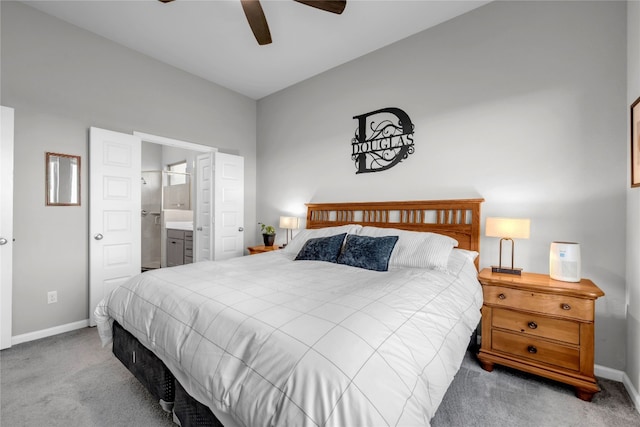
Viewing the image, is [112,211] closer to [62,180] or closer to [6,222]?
[62,180]

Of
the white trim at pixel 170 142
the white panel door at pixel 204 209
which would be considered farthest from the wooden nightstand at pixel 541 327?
the white trim at pixel 170 142

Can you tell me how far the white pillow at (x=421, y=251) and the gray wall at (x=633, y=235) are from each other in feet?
3.54

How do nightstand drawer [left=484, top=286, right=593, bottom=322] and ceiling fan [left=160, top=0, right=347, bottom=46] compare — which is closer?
nightstand drawer [left=484, top=286, right=593, bottom=322]

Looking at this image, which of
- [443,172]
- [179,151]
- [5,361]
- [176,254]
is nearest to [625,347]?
[443,172]

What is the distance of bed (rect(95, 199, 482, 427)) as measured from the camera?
90 cm

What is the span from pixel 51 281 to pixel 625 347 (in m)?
4.91

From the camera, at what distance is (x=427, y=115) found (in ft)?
9.48

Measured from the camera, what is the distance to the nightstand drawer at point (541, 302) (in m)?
1.79

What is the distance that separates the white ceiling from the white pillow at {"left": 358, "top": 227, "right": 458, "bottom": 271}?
2.14m

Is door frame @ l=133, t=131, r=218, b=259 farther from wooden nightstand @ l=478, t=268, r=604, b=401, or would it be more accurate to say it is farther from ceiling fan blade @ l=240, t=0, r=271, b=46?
wooden nightstand @ l=478, t=268, r=604, b=401

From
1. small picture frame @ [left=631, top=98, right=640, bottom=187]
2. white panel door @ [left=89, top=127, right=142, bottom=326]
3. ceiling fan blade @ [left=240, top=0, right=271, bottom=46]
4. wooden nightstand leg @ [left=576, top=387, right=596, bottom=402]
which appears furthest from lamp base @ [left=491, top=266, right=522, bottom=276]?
white panel door @ [left=89, top=127, right=142, bottom=326]

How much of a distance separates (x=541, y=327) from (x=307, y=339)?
6.07 feet

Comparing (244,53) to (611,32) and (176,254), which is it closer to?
(611,32)

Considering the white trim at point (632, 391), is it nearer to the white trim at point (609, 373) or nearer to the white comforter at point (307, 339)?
the white trim at point (609, 373)
